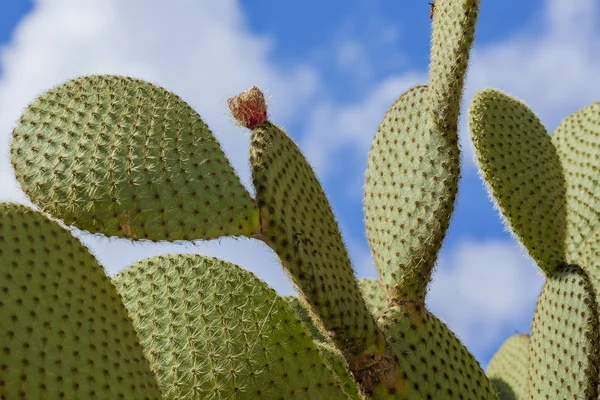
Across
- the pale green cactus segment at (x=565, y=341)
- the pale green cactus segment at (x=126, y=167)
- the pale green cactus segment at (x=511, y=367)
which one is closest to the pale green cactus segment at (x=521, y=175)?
the pale green cactus segment at (x=565, y=341)

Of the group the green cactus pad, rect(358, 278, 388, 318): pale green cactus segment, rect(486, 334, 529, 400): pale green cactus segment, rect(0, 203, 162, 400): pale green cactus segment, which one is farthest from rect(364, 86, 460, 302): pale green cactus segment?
rect(486, 334, 529, 400): pale green cactus segment

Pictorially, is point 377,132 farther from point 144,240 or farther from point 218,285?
point 144,240

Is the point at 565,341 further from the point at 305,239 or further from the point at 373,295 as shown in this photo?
the point at 305,239

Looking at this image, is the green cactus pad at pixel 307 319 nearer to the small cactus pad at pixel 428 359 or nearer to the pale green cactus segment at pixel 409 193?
the pale green cactus segment at pixel 409 193

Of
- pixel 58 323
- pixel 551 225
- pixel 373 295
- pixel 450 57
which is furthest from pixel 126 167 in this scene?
pixel 551 225

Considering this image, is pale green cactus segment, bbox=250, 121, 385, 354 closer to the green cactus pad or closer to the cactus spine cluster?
the cactus spine cluster
